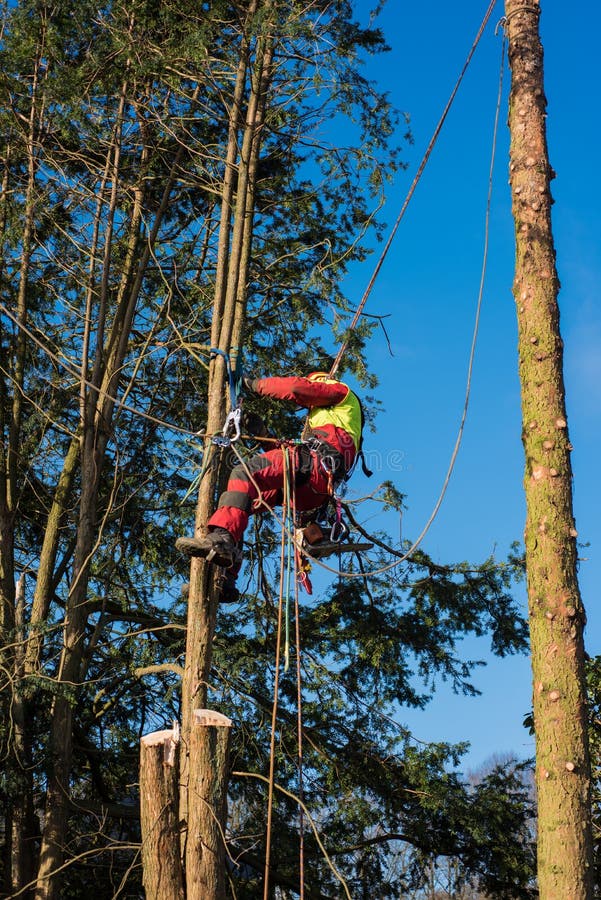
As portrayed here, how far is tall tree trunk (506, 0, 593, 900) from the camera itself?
14.8 ft

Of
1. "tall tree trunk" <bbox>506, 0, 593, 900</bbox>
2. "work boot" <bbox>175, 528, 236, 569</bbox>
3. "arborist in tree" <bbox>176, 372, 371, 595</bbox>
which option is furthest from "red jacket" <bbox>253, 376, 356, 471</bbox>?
"tall tree trunk" <bbox>506, 0, 593, 900</bbox>

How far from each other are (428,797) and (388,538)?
2.41m

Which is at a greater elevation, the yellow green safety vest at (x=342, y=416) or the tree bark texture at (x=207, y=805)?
the yellow green safety vest at (x=342, y=416)

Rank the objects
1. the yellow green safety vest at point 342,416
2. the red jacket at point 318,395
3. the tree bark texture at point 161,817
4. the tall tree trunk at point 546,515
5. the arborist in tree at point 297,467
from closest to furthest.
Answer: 1. the tall tree trunk at point 546,515
2. the tree bark texture at point 161,817
3. the arborist in tree at point 297,467
4. the red jacket at point 318,395
5. the yellow green safety vest at point 342,416

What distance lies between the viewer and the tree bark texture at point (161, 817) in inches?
229

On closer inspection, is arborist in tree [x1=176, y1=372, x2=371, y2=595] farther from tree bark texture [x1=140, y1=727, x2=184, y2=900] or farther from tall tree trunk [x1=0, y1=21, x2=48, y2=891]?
tall tree trunk [x1=0, y1=21, x2=48, y2=891]

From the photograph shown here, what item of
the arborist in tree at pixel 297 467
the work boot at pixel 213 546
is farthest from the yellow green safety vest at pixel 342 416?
the work boot at pixel 213 546

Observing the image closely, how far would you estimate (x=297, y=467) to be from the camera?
695 cm

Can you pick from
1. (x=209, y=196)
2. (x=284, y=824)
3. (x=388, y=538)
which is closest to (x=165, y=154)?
(x=209, y=196)

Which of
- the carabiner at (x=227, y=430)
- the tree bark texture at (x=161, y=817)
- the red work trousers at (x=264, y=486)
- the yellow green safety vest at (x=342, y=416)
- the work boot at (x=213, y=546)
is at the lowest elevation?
the tree bark texture at (x=161, y=817)

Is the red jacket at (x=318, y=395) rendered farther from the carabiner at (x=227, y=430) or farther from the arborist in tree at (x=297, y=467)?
the carabiner at (x=227, y=430)

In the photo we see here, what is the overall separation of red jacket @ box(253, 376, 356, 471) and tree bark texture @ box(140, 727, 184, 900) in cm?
224

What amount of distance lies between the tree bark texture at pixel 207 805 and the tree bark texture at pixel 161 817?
0.09 meters

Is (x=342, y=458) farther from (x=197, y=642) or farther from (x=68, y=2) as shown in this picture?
(x=68, y=2)
